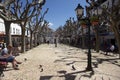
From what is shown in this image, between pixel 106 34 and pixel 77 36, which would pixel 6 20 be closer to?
pixel 106 34

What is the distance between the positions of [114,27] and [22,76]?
409 inches

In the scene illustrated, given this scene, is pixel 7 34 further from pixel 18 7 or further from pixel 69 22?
pixel 69 22

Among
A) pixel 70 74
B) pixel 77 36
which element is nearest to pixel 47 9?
pixel 77 36

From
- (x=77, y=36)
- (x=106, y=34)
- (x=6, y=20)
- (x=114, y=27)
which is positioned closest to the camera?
(x=6, y=20)

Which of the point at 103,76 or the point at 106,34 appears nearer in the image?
the point at 103,76

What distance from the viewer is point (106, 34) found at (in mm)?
43125

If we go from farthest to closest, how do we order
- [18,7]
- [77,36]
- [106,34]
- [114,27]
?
1. [77,36]
2. [106,34]
3. [18,7]
4. [114,27]

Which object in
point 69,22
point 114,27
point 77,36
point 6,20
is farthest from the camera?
point 69,22

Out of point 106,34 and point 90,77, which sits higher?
point 106,34

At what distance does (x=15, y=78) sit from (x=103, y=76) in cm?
414

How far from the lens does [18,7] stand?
27.0 meters

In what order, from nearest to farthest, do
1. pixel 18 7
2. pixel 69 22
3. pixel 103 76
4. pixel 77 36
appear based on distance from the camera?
1. pixel 103 76
2. pixel 18 7
3. pixel 77 36
4. pixel 69 22

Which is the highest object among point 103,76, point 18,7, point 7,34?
point 18,7

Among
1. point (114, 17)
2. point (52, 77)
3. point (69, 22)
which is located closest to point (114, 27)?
point (114, 17)
